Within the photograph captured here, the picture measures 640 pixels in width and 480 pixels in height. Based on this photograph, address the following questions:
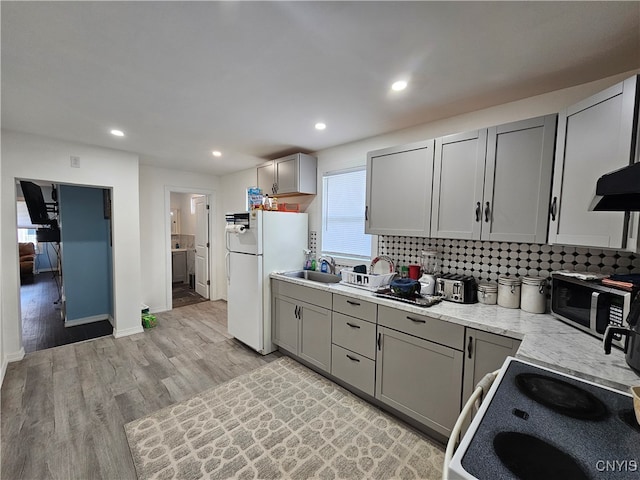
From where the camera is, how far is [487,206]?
1912 mm

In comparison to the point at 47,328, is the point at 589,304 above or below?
above

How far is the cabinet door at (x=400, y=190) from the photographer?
221cm

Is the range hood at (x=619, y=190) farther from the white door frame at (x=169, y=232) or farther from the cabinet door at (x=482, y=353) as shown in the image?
the white door frame at (x=169, y=232)

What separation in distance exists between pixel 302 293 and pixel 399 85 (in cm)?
202

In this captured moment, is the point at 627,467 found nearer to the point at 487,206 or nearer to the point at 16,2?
the point at 487,206

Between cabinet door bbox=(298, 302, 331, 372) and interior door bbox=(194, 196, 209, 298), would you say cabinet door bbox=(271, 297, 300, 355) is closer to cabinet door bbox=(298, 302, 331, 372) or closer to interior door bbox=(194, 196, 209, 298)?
cabinet door bbox=(298, 302, 331, 372)

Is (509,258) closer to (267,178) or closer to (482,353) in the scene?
(482,353)

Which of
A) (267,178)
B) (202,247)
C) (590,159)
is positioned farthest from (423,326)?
(202,247)

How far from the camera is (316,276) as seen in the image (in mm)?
3221

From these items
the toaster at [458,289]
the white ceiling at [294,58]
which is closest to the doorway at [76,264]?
the white ceiling at [294,58]

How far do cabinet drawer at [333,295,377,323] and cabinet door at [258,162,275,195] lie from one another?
6.28 ft

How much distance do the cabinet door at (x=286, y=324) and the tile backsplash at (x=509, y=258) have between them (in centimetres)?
125

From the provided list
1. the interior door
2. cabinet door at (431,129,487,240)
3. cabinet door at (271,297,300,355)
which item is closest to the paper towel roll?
cabinet door at (271,297,300,355)

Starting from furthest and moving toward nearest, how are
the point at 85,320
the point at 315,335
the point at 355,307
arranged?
1. the point at 85,320
2. the point at 315,335
3. the point at 355,307
